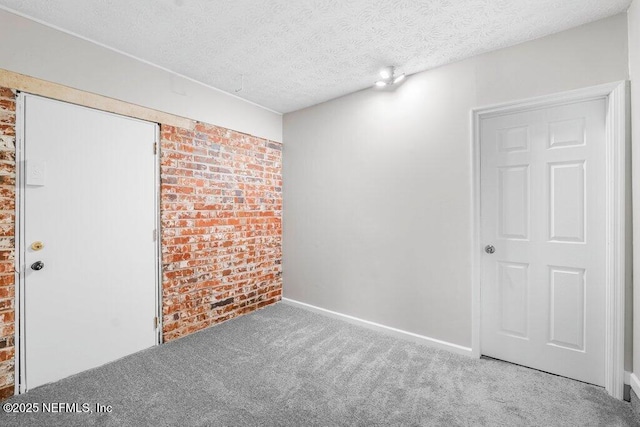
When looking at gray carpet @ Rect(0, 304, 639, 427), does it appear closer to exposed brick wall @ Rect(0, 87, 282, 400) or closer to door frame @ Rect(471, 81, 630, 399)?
door frame @ Rect(471, 81, 630, 399)

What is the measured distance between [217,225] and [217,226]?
11mm

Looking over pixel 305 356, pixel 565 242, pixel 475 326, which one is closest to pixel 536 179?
pixel 565 242

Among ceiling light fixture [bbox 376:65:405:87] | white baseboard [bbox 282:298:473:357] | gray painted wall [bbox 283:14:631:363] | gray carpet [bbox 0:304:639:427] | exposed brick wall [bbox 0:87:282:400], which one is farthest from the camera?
exposed brick wall [bbox 0:87:282:400]

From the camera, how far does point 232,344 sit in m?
2.65

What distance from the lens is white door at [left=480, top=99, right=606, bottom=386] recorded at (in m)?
2.04

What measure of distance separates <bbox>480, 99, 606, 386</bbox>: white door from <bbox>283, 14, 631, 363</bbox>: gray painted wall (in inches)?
7.8

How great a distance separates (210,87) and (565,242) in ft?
11.7

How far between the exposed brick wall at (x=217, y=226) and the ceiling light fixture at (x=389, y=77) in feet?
5.32

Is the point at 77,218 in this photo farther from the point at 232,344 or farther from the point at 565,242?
the point at 565,242

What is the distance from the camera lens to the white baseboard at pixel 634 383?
Answer: 68.5 inches

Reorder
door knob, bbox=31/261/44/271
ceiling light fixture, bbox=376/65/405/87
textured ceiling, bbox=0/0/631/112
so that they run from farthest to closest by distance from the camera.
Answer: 1. ceiling light fixture, bbox=376/65/405/87
2. door knob, bbox=31/261/44/271
3. textured ceiling, bbox=0/0/631/112

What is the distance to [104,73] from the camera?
2287mm

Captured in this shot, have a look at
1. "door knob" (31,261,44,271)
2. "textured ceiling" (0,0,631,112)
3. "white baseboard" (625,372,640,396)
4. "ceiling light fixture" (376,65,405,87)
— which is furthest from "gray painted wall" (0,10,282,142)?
"white baseboard" (625,372,640,396)

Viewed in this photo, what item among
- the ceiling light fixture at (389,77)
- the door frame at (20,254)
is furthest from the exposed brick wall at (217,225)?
the ceiling light fixture at (389,77)
